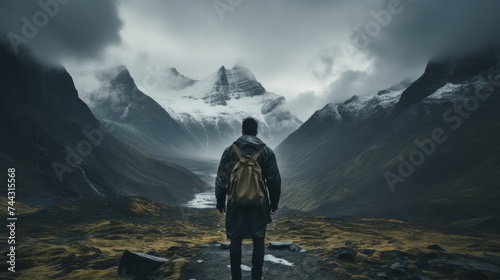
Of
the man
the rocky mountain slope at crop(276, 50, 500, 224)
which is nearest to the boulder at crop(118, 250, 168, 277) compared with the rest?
the man

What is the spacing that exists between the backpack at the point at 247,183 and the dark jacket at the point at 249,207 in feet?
0.83

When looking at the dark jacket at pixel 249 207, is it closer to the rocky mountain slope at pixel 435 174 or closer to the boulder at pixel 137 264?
the boulder at pixel 137 264

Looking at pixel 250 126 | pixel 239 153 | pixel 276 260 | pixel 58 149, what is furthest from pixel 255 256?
pixel 58 149

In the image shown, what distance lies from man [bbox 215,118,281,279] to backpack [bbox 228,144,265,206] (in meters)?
0.24

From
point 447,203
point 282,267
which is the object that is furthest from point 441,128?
point 282,267

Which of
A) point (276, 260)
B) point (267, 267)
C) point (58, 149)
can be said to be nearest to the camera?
point (267, 267)

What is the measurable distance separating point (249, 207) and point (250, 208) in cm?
4

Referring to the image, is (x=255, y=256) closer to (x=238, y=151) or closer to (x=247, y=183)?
(x=247, y=183)

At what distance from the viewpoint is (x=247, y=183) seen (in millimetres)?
9961

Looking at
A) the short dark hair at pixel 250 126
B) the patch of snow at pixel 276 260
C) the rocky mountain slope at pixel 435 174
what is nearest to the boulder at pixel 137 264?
the patch of snow at pixel 276 260

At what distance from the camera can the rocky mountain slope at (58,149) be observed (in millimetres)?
91000

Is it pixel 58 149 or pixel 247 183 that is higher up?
pixel 58 149

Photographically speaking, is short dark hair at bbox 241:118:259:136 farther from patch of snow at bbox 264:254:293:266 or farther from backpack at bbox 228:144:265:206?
patch of snow at bbox 264:254:293:266

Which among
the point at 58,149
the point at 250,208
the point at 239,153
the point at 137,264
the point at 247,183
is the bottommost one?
the point at 137,264
